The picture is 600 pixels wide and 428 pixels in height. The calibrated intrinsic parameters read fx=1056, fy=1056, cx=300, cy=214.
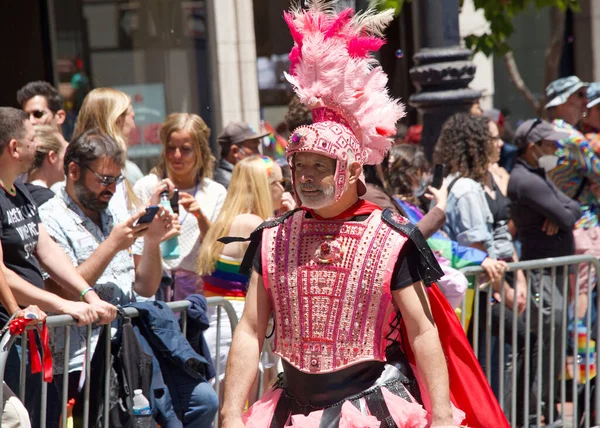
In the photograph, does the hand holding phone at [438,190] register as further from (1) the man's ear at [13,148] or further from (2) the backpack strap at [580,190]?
(1) the man's ear at [13,148]

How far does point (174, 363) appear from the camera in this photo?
16.7ft

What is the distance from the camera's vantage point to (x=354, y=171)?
13.0 feet

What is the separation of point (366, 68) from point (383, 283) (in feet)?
2.70

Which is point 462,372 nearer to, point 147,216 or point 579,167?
point 147,216

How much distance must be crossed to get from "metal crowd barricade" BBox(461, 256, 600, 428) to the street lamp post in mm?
1304

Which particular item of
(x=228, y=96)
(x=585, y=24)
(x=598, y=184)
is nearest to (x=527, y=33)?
(x=585, y=24)

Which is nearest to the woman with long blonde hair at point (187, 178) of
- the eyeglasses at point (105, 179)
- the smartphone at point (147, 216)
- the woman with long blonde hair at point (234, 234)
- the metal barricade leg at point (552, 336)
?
the woman with long blonde hair at point (234, 234)

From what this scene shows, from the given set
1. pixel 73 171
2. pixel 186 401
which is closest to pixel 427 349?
pixel 186 401

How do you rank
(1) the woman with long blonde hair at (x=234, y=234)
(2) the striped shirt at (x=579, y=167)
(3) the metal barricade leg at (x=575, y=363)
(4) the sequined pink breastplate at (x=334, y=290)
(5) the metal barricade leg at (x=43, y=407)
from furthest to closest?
1. (2) the striped shirt at (x=579, y=167)
2. (3) the metal barricade leg at (x=575, y=363)
3. (1) the woman with long blonde hair at (x=234, y=234)
4. (5) the metal barricade leg at (x=43, y=407)
5. (4) the sequined pink breastplate at (x=334, y=290)

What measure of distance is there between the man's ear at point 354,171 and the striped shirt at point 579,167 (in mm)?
3954

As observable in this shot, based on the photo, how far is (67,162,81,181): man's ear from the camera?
5324mm

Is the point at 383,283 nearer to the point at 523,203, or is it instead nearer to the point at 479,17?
the point at 523,203

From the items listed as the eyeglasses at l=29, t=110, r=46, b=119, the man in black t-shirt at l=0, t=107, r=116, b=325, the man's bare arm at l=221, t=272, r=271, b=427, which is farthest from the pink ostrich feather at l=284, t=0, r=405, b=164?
the eyeglasses at l=29, t=110, r=46, b=119

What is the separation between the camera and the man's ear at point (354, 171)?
12.9 ft
